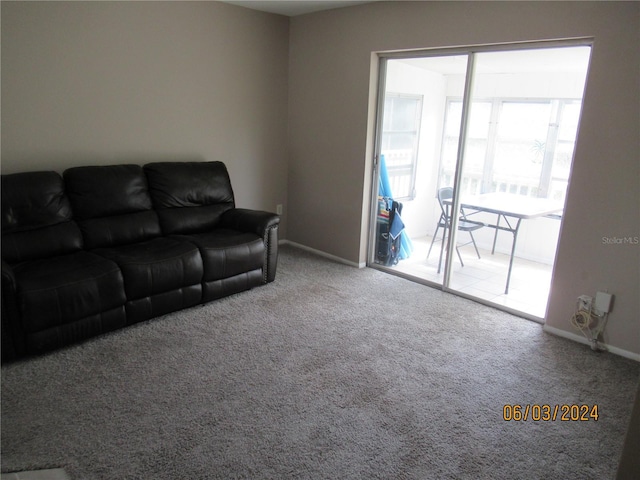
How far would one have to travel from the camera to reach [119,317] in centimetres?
300

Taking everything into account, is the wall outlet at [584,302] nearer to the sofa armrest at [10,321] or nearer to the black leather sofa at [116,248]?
the black leather sofa at [116,248]

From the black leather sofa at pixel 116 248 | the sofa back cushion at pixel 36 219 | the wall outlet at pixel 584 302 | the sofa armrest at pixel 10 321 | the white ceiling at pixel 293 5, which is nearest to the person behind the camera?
the sofa armrest at pixel 10 321

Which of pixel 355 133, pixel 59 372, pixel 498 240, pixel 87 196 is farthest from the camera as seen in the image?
pixel 498 240

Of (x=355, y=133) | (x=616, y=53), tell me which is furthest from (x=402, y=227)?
(x=616, y=53)

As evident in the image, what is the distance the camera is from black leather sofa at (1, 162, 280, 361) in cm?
267

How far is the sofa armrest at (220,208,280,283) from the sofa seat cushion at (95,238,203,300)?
628 mm

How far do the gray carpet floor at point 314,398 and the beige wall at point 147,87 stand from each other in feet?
5.14

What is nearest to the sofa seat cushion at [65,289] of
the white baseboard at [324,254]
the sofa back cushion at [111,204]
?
the sofa back cushion at [111,204]

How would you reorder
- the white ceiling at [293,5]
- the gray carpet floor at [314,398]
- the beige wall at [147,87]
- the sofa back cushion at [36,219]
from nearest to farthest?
the gray carpet floor at [314,398] < the sofa back cushion at [36,219] < the beige wall at [147,87] < the white ceiling at [293,5]

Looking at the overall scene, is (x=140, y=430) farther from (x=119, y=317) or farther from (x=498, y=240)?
(x=498, y=240)

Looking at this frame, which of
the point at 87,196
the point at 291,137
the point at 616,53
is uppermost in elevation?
the point at 616,53

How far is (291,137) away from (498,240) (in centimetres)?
249
